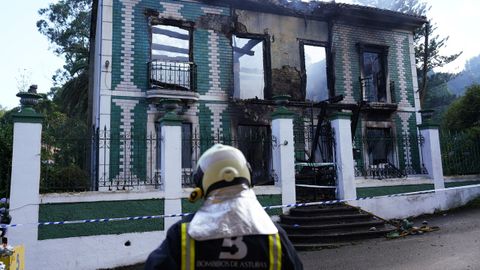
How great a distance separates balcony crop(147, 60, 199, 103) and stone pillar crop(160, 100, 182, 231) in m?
3.33

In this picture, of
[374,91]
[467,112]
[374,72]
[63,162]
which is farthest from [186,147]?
[467,112]

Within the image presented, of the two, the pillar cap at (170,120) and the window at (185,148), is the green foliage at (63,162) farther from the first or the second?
the window at (185,148)

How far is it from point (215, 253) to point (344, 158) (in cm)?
839

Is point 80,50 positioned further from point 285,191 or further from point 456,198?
point 456,198

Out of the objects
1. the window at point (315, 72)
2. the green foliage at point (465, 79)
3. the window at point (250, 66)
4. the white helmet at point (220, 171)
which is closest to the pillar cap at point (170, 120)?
the window at point (250, 66)

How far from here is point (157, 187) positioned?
849 centimetres

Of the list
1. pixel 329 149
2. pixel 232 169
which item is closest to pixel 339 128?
pixel 329 149

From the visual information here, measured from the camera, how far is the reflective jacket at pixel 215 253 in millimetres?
1911

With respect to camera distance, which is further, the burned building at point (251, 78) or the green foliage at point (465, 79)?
the green foliage at point (465, 79)

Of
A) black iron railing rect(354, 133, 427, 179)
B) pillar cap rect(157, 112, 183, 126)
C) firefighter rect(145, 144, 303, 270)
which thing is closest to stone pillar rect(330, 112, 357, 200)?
black iron railing rect(354, 133, 427, 179)

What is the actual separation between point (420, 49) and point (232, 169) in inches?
1012

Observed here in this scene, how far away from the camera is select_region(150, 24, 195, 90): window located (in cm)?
1187

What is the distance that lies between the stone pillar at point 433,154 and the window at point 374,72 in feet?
12.4

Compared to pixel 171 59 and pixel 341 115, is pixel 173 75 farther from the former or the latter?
pixel 341 115
